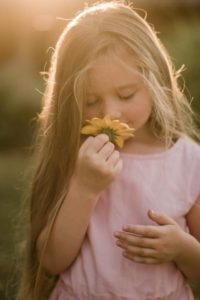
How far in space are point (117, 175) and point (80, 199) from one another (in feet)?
0.52

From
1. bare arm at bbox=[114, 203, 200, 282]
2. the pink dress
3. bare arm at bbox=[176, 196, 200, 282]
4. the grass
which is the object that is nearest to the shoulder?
the pink dress

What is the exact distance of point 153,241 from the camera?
2.64m

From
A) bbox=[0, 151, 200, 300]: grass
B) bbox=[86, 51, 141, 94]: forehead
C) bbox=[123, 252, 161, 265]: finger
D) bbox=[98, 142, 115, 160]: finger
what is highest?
bbox=[86, 51, 141, 94]: forehead

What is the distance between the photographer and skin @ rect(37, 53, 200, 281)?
8.54ft

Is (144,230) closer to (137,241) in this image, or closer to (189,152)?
(137,241)

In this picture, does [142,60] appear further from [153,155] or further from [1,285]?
[1,285]

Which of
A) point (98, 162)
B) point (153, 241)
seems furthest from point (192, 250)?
point (98, 162)

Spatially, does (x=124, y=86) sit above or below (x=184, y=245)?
above

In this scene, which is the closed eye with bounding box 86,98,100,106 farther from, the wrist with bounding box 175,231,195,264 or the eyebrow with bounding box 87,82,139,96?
the wrist with bounding box 175,231,195,264

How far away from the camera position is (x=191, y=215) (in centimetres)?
277

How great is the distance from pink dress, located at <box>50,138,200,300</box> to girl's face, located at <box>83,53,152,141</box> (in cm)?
18

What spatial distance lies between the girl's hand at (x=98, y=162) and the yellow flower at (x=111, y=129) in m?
0.02

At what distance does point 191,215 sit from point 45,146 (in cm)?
55

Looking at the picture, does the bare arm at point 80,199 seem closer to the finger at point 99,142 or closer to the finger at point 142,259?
the finger at point 99,142
